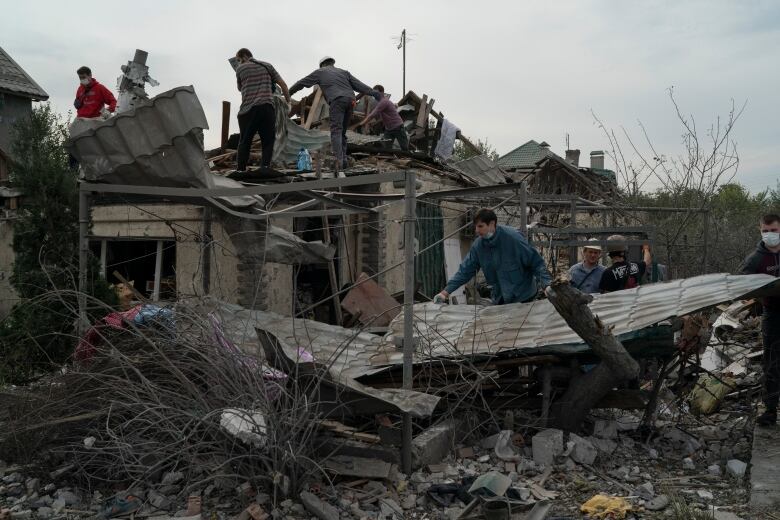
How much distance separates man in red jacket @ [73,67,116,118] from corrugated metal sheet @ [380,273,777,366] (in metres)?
6.50

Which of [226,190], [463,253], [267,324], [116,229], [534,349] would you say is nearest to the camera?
[534,349]

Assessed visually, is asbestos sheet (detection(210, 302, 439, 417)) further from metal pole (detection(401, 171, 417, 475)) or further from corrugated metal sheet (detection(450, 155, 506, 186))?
corrugated metal sheet (detection(450, 155, 506, 186))

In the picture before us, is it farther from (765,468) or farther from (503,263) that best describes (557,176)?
(765,468)

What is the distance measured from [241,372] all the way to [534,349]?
6.99 feet

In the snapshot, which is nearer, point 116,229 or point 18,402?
point 18,402

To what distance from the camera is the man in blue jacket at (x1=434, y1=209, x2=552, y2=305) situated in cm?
644

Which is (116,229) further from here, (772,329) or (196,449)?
(772,329)

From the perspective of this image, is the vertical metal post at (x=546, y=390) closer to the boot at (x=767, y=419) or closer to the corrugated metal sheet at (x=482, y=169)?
the boot at (x=767, y=419)

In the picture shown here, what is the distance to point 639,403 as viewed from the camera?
555 cm

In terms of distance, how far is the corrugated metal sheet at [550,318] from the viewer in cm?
518

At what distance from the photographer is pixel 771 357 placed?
19.0 feet

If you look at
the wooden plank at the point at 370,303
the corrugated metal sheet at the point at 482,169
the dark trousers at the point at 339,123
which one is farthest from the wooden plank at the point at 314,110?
the wooden plank at the point at 370,303

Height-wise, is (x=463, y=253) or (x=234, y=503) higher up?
(x=463, y=253)

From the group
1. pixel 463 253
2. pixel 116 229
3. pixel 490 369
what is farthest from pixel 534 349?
pixel 463 253
